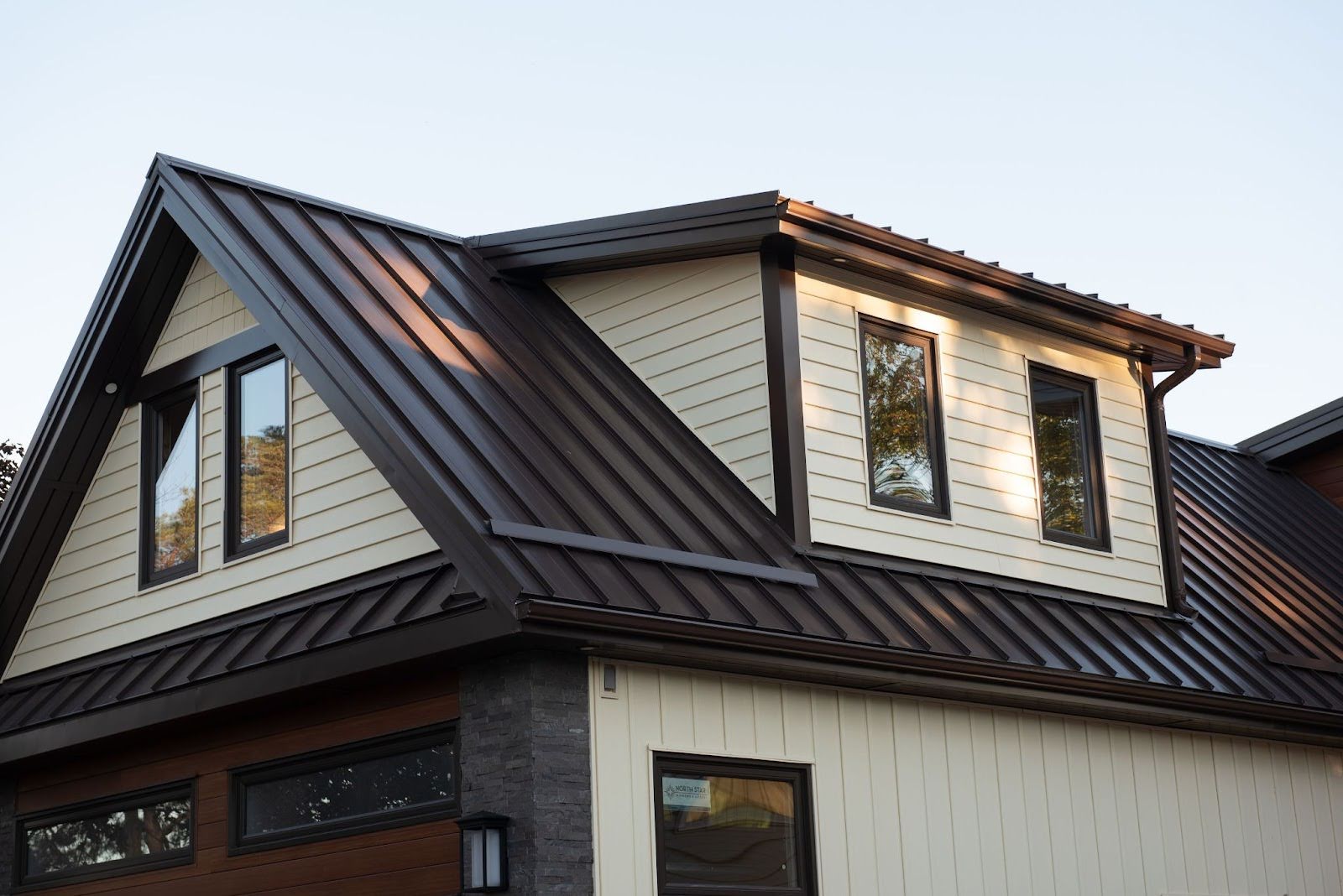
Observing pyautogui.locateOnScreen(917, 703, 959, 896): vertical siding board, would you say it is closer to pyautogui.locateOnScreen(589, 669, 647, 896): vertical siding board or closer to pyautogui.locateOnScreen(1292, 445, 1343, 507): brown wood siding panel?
pyautogui.locateOnScreen(589, 669, 647, 896): vertical siding board

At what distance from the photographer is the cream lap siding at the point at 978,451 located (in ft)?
34.7

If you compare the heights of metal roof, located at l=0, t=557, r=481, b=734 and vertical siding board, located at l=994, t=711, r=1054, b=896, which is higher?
metal roof, located at l=0, t=557, r=481, b=734

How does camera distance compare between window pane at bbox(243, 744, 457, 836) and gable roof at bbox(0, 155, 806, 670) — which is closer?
window pane at bbox(243, 744, 457, 836)

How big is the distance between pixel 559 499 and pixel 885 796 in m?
2.56

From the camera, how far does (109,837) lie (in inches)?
433

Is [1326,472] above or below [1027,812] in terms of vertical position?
above

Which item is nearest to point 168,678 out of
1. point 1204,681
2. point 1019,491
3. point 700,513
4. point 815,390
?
point 700,513

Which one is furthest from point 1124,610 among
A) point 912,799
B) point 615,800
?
point 615,800

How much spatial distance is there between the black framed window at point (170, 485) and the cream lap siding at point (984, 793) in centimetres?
393

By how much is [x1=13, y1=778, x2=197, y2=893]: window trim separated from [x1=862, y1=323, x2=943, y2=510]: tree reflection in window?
4.76 metres

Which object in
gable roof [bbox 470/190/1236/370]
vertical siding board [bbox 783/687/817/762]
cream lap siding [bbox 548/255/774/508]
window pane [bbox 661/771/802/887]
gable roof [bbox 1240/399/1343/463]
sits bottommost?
window pane [bbox 661/771/802/887]

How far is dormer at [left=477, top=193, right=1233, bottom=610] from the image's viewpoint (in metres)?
10.6

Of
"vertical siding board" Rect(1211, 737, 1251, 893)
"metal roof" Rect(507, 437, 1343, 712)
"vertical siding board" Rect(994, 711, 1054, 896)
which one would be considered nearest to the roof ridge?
"metal roof" Rect(507, 437, 1343, 712)

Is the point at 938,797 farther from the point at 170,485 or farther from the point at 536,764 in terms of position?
the point at 170,485
